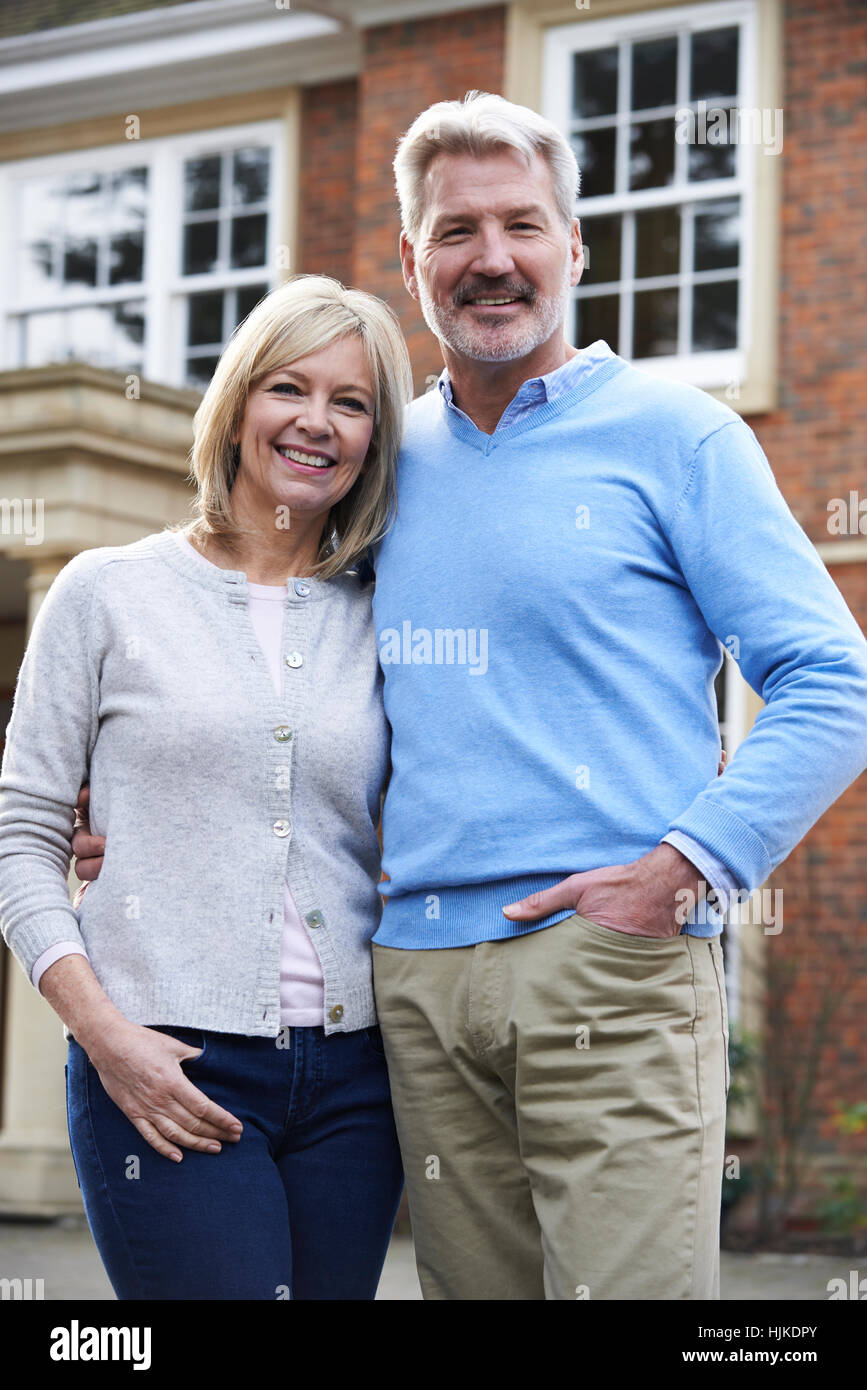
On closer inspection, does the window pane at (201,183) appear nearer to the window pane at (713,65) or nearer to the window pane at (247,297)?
the window pane at (247,297)

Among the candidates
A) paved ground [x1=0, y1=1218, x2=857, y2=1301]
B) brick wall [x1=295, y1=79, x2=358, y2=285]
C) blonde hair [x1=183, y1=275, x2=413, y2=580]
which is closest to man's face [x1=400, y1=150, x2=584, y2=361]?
blonde hair [x1=183, y1=275, x2=413, y2=580]

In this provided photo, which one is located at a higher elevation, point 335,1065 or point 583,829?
point 583,829

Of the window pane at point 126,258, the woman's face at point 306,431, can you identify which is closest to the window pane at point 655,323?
the window pane at point 126,258

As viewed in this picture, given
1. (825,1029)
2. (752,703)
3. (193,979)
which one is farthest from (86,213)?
(193,979)

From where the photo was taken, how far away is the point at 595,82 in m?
9.53

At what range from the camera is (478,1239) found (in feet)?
8.63

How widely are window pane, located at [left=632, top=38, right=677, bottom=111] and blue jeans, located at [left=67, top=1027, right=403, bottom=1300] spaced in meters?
7.78

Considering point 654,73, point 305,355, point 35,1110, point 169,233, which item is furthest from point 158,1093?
point 169,233

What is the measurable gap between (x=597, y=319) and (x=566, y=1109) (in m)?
7.49

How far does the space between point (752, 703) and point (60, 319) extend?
5.35m

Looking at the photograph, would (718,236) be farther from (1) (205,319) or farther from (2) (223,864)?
(2) (223,864)

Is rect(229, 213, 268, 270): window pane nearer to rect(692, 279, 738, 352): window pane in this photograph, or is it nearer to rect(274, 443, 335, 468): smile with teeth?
rect(692, 279, 738, 352): window pane

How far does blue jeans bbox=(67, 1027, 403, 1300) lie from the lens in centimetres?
250
